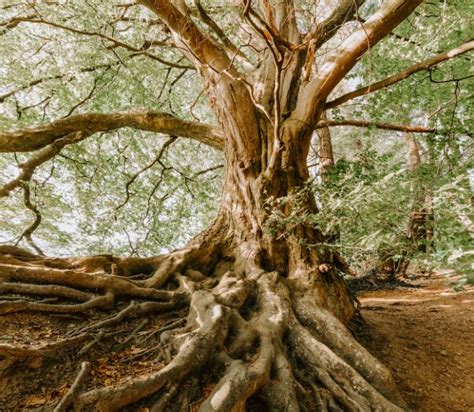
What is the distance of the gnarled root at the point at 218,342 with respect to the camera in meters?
2.05

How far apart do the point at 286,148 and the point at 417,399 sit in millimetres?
3274

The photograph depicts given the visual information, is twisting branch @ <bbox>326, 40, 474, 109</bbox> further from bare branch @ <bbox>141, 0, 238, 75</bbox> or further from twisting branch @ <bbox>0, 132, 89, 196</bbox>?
twisting branch @ <bbox>0, 132, 89, 196</bbox>

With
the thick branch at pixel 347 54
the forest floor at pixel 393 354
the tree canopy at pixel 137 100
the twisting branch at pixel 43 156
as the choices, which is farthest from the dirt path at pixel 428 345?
the twisting branch at pixel 43 156

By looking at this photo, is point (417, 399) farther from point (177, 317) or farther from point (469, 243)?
point (177, 317)

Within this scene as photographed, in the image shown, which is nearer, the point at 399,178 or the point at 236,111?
the point at 399,178

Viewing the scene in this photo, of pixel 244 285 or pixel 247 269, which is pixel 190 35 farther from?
pixel 244 285

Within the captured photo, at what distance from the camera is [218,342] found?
2.59 metres

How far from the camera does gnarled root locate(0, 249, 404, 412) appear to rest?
2.05 metres

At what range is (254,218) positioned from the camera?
409 centimetres

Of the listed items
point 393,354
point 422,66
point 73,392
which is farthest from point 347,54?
point 73,392

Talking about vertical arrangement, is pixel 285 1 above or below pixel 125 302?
above

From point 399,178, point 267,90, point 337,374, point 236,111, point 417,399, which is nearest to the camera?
point 337,374

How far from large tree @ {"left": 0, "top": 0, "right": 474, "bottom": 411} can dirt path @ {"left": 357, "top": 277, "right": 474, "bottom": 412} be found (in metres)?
0.77

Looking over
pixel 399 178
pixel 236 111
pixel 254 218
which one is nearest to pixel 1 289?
pixel 254 218
